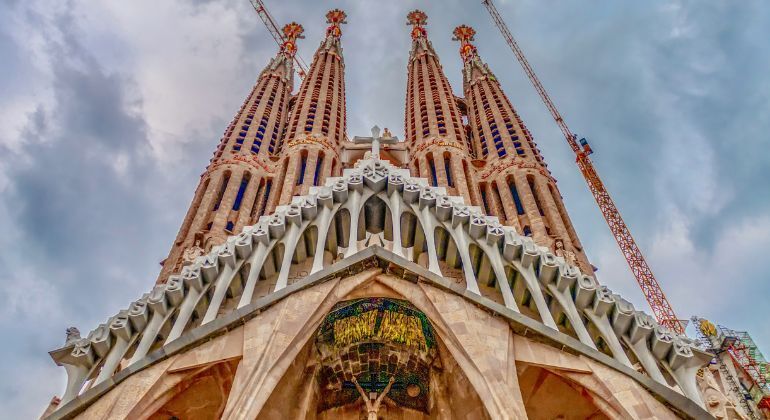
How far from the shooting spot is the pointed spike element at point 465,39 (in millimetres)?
48259

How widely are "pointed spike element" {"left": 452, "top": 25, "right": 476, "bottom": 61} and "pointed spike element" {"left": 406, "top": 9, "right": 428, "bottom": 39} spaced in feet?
9.01

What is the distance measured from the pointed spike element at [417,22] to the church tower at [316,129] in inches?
296

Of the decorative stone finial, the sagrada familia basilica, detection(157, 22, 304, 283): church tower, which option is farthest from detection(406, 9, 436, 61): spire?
the decorative stone finial

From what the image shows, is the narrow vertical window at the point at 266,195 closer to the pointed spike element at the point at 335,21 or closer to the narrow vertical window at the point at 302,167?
the narrow vertical window at the point at 302,167

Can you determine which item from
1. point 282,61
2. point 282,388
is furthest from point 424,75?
point 282,388

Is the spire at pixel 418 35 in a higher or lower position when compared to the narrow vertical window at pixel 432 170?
higher

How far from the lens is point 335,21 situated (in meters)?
50.8

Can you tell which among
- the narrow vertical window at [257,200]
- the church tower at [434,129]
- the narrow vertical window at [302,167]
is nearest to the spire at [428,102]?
the church tower at [434,129]

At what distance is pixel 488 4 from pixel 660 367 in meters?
62.9

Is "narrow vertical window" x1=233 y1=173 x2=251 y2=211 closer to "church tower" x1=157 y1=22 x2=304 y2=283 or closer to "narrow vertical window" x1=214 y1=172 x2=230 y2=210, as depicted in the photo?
"church tower" x1=157 y1=22 x2=304 y2=283

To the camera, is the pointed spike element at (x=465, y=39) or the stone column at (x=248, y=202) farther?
the pointed spike element at (x=465, y=39)

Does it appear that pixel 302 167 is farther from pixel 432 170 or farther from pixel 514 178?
pixel 514 178

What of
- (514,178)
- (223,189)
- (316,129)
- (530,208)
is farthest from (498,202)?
(223,189)

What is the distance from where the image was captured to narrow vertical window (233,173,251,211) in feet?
91.7
